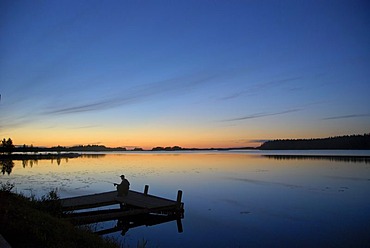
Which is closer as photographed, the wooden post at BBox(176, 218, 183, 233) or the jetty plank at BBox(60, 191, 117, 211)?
the wooden post at BBox(176, 218, 183, 233)

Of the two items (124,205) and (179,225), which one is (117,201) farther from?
(179,225)

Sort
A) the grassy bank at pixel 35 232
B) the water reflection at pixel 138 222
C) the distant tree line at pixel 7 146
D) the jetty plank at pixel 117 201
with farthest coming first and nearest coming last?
the distant tree line at pixel 7 146 → the jetty plank at pixel 117 201 → the water reflection at pixel 138 222 → the grassy bank at pixel 35 232

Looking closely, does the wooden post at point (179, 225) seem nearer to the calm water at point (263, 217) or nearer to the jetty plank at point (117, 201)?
the calm water at point (263, 217)

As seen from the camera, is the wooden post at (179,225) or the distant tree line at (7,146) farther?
the distant tree line at (7,146)

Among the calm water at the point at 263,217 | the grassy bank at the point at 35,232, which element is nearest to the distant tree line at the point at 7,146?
the calm water at the point at 263,217

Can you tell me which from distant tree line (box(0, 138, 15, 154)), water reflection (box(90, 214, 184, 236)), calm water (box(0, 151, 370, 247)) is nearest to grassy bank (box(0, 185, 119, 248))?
calm water (box(0, 151, 370, 247))

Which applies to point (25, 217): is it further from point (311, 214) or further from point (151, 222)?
point (311, 214)

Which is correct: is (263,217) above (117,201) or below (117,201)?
below

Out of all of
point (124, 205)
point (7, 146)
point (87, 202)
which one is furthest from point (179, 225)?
point (7, 146)

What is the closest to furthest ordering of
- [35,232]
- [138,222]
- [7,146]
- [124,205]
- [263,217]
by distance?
[35,232]
[138,222]
[263,217]
[124,205]
[7,146]

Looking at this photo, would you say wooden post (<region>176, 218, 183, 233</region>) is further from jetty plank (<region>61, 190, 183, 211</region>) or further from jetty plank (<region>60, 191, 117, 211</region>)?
jetty plank (<region>60, 191, 117, 211</region>)

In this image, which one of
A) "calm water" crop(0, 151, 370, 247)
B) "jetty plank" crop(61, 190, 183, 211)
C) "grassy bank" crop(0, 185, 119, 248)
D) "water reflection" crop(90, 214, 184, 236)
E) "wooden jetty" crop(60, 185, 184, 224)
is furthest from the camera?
"jetty plank" crop(61, 190, 183, 211)

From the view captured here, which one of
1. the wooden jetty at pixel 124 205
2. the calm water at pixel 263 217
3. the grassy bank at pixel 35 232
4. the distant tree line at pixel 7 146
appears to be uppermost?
the distant tree line at pixel 7 146

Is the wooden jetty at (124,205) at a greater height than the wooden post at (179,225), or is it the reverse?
the wooden jetty at (124,205)
